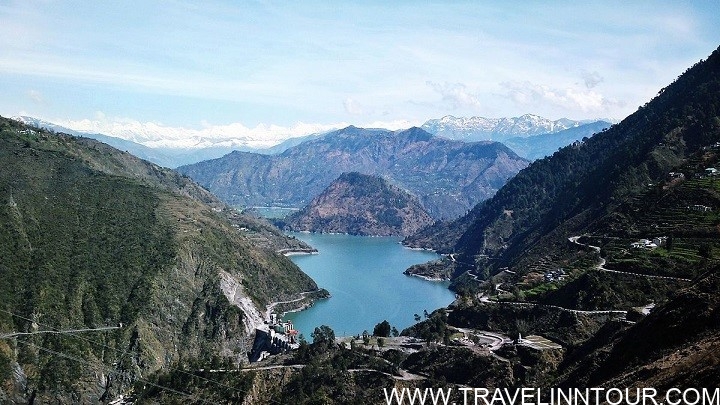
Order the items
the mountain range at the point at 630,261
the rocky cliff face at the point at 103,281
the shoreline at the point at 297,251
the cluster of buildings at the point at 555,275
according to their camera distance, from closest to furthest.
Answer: the mountain range at the point at 630,261 < the cluster of buildings at the point at 555,275 < the rocky cliff face at the point at 103,281 < the shoreline at the point at 297,251

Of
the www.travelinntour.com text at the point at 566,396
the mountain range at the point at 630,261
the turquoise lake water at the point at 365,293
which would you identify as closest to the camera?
the www.travelinntour.com text at the point at 566,396

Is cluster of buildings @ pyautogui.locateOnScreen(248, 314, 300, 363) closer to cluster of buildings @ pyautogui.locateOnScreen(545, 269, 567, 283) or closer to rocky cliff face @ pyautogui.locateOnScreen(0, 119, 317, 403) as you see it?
rocky cliff face @ pyautogui.locateOnScreen(0, 119, 317, 403)

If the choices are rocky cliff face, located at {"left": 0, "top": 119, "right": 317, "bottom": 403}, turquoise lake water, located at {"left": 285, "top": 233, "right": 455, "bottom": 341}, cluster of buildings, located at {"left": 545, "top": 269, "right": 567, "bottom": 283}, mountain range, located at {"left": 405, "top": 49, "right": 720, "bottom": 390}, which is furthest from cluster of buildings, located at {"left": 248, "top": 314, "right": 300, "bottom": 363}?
cluster of buildings, located at {"left": 545, "top": 269, "right": 567, "bottom": 283}

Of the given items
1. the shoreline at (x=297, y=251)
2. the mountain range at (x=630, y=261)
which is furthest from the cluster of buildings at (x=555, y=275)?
the shoreline at (x=297, y=251)

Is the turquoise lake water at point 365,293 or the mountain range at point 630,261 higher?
the mountain range at point 630,261

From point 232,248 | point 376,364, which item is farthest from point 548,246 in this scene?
point 232,248

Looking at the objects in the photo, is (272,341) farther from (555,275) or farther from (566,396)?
(566,396)

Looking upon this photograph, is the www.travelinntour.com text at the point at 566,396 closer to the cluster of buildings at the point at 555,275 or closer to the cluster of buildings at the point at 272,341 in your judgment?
the cluster of buildings at the point at 555,275
